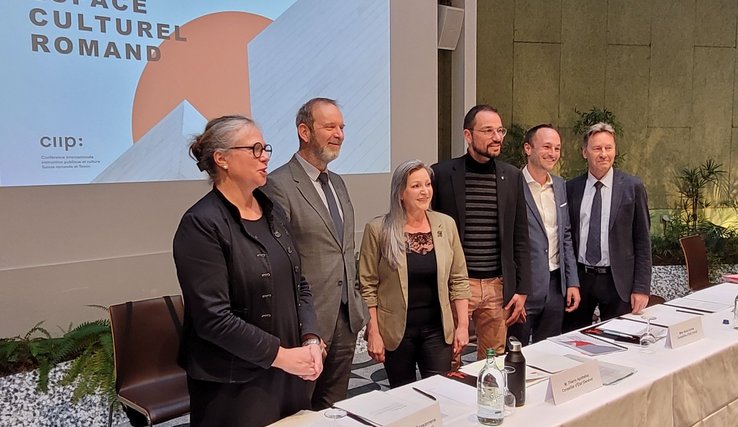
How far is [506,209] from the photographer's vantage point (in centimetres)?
265

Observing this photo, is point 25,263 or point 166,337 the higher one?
point 25,263

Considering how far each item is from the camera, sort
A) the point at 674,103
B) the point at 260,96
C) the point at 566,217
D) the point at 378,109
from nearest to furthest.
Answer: the point at 566,217
the point at 260,96
the point at 378,109
the point at 674,103

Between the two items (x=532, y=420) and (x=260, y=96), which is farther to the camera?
(x=260, y=96)

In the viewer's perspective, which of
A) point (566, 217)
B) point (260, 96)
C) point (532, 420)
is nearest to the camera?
point (532, 420)

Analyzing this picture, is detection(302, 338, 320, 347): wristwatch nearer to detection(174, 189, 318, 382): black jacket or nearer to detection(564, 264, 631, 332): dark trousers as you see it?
detection(174, 189, 318, 382): black jacket

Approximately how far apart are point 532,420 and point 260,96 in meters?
3.21

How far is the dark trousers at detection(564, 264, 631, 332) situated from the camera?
286cm

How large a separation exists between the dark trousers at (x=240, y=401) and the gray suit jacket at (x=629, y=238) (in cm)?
181

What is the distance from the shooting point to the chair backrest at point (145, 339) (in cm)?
259

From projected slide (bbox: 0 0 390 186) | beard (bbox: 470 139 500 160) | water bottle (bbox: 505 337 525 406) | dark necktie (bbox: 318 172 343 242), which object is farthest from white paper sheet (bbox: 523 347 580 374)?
projected slide (bbox: 0 0 390 186)

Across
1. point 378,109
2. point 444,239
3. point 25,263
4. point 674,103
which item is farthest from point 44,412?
point 674,103

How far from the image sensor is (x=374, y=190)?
4.96m

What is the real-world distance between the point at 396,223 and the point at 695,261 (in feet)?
9.68

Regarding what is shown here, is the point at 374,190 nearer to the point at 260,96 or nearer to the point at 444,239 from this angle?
the point at 260,96
